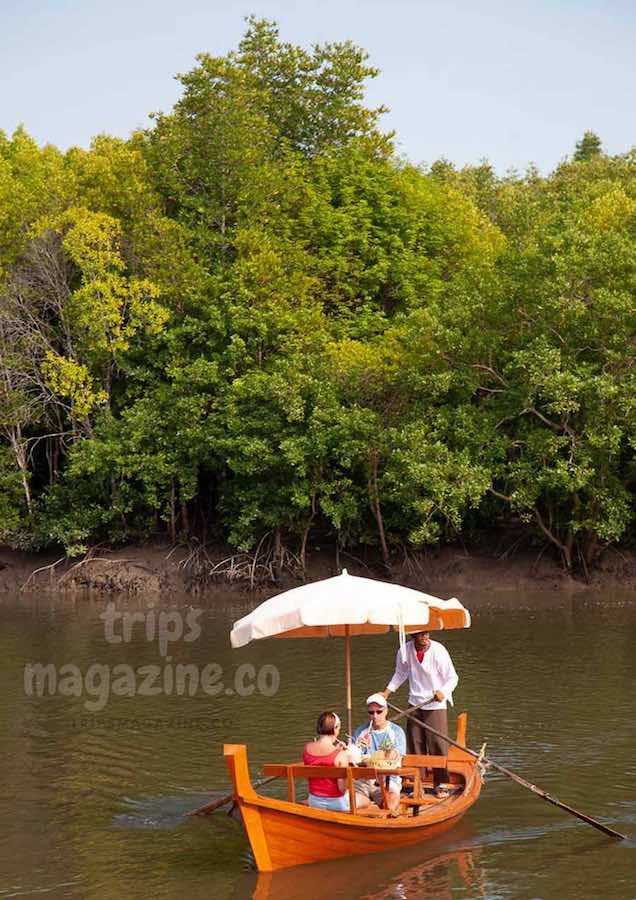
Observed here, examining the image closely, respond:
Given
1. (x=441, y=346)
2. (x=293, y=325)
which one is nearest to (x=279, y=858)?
(x=441, y=346)

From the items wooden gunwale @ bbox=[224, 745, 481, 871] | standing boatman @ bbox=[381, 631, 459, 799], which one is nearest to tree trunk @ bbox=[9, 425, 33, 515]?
standing boatman @ bbox=[381, 631, 459, 799]

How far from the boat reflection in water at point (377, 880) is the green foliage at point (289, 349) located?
20475 mm

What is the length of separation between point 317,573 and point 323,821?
25719mm

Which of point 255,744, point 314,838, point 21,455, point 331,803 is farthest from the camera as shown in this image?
point 21,455

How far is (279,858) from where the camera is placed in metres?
13.4

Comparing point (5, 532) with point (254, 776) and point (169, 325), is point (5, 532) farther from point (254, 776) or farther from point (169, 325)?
point (254, 776)

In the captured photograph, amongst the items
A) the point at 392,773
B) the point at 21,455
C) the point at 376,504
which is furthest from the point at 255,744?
the point at 21,455

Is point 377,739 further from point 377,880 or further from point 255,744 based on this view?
point 255,744

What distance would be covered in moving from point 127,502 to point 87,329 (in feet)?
18.4

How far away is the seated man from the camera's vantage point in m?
14.6

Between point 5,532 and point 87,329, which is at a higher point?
point 87,329

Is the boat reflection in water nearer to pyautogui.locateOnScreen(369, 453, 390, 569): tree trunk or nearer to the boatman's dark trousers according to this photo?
the boatman's dark trousers

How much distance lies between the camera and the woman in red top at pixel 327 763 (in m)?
13.8

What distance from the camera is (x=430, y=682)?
51.9ft
